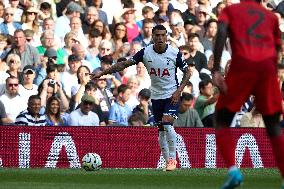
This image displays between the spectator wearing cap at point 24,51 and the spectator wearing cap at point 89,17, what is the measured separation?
2.36 meters

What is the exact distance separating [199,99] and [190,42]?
2.67 m

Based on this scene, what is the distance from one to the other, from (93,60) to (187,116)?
319 centimetres

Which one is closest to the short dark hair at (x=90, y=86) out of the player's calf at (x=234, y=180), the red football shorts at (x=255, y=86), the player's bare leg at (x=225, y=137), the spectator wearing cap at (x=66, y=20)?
the spectator wearing cap at (x=66, y=20)

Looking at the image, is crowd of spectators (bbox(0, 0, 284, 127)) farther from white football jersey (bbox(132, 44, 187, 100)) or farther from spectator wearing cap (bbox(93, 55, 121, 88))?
white football jersey (bbox(132, 44, 187, 100))

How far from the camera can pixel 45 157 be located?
20516 mm

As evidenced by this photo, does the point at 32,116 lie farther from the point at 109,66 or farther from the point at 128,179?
the point at 128,179

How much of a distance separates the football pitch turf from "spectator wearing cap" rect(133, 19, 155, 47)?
7.00 m

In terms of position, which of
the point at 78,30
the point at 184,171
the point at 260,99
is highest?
the point at 78,30

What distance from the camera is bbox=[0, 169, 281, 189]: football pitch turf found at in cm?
1548

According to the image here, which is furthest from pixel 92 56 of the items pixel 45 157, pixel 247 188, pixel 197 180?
pixel 247 188

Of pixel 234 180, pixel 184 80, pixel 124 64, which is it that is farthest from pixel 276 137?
pixel 124 64

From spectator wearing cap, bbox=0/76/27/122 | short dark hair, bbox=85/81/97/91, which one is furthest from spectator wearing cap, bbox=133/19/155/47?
spectator wearing cap, bbox=0/76/27/122

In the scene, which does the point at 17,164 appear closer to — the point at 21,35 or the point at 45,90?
the point at 45,90

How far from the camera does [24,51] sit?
78.2ft
